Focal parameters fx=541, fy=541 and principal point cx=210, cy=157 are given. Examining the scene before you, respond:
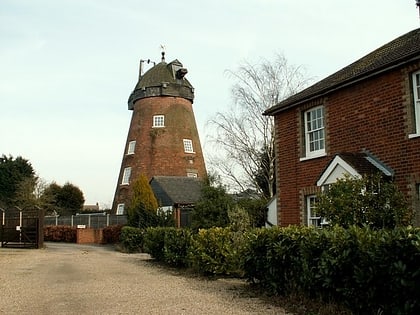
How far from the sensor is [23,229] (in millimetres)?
34062

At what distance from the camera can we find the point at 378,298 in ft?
25.5

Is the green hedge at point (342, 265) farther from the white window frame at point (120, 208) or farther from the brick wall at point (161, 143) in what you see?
the brick wall at point (161, 143)

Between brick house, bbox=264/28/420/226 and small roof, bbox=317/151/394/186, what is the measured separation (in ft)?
0.09

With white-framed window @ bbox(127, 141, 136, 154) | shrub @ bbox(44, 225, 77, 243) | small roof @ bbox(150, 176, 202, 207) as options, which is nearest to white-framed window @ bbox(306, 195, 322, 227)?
small roof @ bbox(150, 176, 202, 207)

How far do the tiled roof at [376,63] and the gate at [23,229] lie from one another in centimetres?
1919

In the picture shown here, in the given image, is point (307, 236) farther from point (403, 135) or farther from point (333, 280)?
point (403, 135)

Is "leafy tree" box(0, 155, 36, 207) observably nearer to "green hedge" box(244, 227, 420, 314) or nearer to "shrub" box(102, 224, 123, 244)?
"shrub" box(102, 224, 123, 244)

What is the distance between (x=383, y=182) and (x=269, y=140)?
19.8 m

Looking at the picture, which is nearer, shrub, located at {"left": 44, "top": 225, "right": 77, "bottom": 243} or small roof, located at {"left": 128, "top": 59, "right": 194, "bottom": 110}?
shrub, located at {"left": 44, "top": 225, "right": 77, "bottom": 243}

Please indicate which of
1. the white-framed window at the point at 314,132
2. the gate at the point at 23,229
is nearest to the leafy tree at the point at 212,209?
the white-framed window at the point at 314,132

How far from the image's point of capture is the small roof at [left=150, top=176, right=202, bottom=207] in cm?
3991

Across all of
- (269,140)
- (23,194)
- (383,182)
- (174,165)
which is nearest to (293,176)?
(383,182)

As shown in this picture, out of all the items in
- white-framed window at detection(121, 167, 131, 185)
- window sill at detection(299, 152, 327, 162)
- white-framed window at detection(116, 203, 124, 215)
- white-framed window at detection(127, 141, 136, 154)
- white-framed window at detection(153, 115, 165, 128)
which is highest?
white-framed window at detection(153, 115, 165, 128)

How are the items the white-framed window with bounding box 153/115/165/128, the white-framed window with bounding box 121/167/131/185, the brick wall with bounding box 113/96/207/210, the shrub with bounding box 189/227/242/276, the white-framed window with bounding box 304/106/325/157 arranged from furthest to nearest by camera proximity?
the white-framed window with bounding box 153/115/165/128 < the white-framed window with bounding box 121/167/131/185 < the brick wall with bounding box 113/96/207/210 < the white-framed window with bounding box 304/106/325/157 < the shrub with bounding box 189/227/242/276
